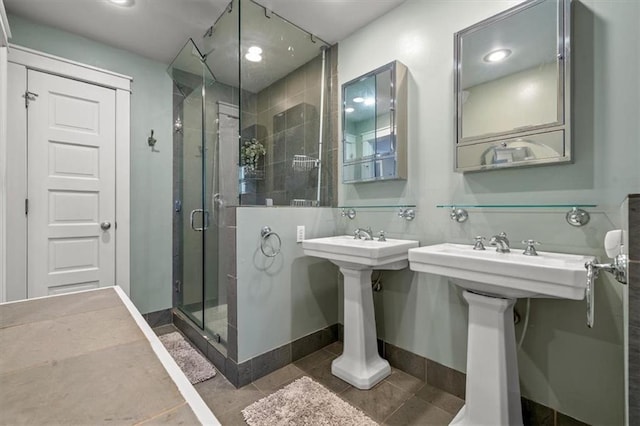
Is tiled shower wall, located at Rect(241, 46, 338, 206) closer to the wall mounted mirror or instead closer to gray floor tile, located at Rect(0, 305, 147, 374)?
the wall mounted mirror

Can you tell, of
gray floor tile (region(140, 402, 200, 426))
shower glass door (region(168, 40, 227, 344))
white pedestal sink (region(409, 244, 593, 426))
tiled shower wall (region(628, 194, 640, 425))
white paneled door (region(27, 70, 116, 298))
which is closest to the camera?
gray floor tile (region(140, 402, 200, 426))

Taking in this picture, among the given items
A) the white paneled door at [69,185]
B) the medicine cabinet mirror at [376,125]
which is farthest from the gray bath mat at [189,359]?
the medicine cabinet mirror at [376,125]

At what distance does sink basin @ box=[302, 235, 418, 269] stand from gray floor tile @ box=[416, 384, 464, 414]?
0.75 metres

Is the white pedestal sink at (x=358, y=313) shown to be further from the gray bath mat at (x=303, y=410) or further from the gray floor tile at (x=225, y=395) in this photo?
the gray floor tile at (x=225, y=395)

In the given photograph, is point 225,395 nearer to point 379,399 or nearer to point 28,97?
point 379,399

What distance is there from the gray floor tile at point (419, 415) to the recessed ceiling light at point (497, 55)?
1.92 meters

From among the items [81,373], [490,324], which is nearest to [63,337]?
[81,373]

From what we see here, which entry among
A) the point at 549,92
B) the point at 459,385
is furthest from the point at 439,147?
the point at 459,385

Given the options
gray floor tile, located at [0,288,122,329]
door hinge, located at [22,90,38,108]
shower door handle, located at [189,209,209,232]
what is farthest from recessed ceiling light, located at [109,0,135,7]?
gray floor tile, located at [0,288,122,329]

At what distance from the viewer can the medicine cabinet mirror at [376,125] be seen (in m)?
1.87

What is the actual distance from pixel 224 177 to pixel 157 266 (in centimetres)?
125

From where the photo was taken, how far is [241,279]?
1.76 meters

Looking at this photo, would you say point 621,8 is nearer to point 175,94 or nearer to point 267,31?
point 267,31

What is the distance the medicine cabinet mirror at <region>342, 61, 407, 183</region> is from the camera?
1.87 meters
